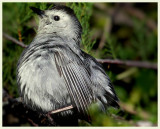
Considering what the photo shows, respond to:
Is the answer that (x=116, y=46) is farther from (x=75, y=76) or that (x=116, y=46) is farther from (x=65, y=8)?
(x=75, y=76)

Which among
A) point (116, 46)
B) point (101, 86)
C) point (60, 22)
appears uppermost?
point (60, 22)

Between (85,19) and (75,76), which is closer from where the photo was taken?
(75,76)

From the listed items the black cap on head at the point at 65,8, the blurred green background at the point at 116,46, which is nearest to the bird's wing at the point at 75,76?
the blurred green background at the point at 116,46

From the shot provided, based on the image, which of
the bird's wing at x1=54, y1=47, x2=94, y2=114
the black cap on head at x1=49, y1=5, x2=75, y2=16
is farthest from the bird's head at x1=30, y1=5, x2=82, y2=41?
the bird's wing at x1=54, y1=47, x2=94, y2=114

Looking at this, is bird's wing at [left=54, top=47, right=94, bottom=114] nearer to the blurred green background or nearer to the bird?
the bird

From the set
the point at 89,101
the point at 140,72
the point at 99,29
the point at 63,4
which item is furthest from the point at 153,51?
the point at 89,101

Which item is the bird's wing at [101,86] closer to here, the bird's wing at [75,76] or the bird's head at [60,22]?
the bird's wing at [75,76]

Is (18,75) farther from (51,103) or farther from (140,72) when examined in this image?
(140,72)

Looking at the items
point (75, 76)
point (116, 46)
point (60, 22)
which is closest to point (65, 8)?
point (60, 22)
